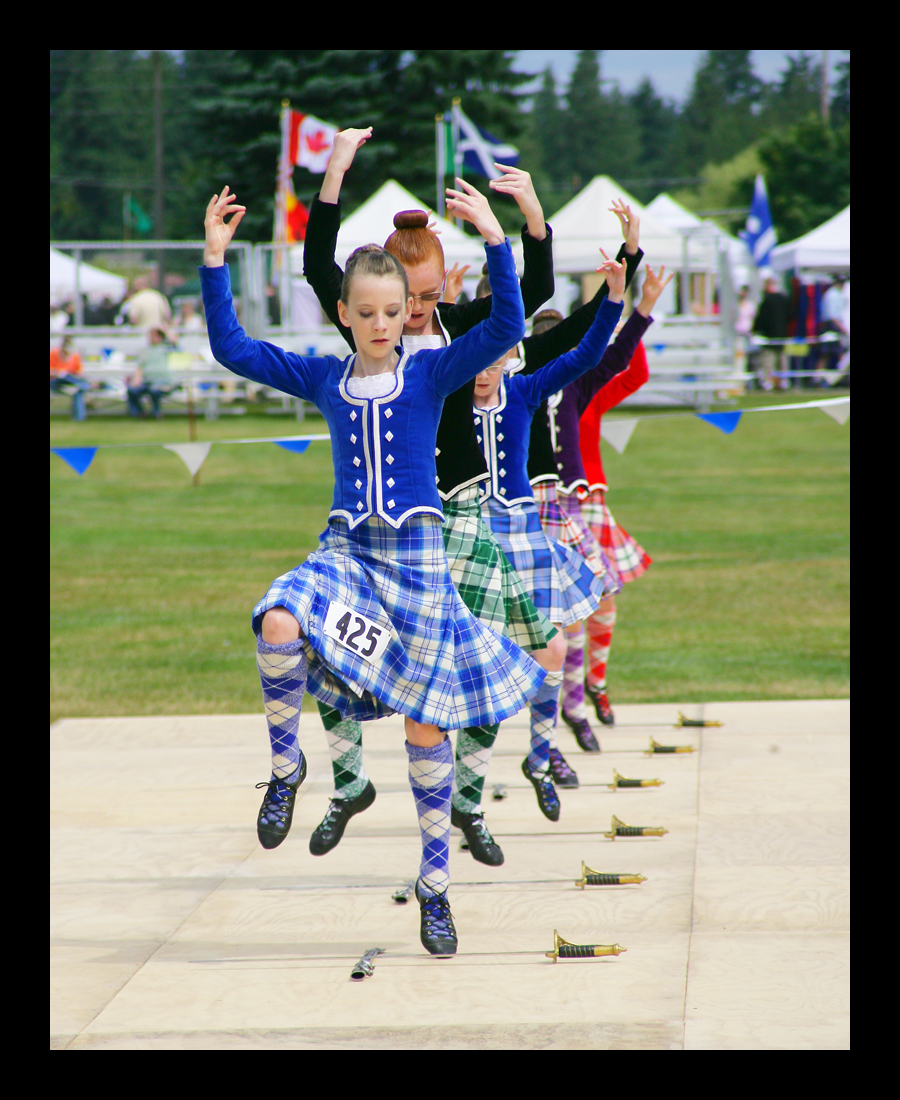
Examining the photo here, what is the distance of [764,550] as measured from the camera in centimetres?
1289

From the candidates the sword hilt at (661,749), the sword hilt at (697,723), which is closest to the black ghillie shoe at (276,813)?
the sword hilt at (661,749)

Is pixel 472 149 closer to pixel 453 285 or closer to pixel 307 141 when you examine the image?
pixel 307 141

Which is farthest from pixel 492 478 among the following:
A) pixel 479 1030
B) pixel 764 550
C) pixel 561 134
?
pixel 561 134

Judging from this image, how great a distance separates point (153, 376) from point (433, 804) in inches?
878

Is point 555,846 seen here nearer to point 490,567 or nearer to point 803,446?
point 490,567

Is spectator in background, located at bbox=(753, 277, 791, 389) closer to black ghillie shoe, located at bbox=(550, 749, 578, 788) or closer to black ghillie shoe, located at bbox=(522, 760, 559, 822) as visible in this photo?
black ghillie shoe, located at bbox=(550, 749, 578, 788)

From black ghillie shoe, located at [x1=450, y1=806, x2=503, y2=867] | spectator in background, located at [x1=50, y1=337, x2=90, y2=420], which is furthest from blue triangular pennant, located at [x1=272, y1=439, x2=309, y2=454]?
spectator in background, located at [x1=50, y1=337, x2=90, y2=420]

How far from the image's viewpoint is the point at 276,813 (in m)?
3.84

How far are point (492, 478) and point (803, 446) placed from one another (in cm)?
1721

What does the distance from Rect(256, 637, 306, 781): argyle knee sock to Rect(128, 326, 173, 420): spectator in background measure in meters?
21.9

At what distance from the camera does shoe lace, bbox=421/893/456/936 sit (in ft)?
13.1

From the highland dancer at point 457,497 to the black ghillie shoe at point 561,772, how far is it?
2.69 feet

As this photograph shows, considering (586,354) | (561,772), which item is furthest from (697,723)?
(586,354)

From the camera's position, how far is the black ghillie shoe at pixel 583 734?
6.35 m
